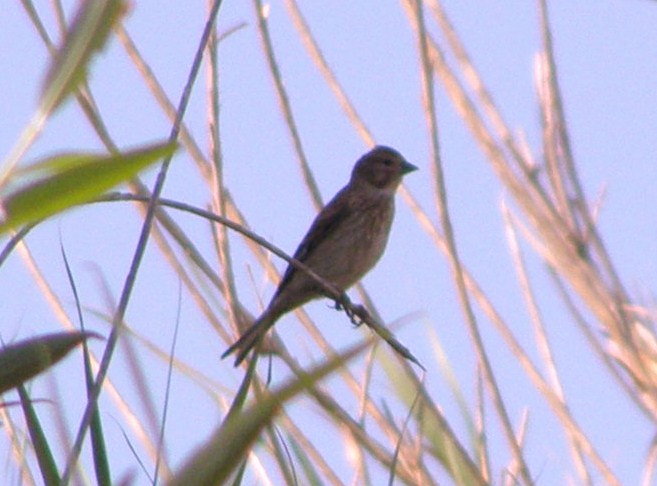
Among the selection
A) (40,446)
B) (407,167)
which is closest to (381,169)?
(407,167)

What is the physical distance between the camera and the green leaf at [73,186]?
0.72 m

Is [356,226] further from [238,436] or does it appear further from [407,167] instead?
[238,436]

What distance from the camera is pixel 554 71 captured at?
7.88 feet

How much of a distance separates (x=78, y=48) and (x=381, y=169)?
5.11 meters

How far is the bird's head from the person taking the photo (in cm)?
572

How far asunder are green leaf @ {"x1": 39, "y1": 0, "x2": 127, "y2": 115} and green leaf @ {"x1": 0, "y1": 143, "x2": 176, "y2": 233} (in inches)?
1.8

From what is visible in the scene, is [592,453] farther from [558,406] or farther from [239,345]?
[239,345]

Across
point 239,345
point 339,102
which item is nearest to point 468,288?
point 339,102

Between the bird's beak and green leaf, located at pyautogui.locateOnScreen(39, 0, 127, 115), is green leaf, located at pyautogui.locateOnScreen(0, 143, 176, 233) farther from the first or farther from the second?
the bird's beak

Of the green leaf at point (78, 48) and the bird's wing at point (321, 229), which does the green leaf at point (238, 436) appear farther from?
the bird's wing at point (321, 229)

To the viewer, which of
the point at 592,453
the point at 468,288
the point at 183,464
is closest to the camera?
the point at 183,464

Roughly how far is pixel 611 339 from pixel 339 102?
95cm

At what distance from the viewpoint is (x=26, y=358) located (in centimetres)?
93

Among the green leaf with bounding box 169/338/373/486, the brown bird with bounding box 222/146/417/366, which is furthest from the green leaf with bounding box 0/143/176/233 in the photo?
the brown bird with bounding box 222/146/417/366
